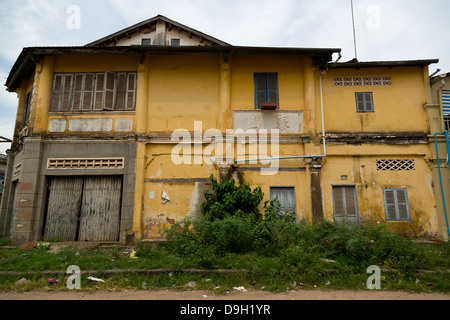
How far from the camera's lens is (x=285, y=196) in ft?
34.3

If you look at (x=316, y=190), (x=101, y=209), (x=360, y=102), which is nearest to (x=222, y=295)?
(x=316, y=190)

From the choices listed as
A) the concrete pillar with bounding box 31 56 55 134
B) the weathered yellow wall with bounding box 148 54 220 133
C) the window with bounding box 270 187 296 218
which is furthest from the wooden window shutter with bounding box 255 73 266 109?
the concrete pillar with bounding box 31 56 55 134

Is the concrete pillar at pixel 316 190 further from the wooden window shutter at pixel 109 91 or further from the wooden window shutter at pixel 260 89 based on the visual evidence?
the wooden window shutter at pixel 109 91

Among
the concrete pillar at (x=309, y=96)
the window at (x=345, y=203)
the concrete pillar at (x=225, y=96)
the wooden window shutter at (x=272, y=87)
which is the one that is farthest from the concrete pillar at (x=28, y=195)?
the window at (x=345, y=203)

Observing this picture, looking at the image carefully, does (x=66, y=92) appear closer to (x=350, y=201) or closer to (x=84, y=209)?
(x=84, y=209)

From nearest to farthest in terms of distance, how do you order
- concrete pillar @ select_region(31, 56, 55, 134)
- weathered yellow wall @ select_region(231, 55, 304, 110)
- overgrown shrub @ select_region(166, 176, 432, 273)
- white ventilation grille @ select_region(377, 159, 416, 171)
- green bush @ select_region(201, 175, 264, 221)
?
overgrown shrub @ select_region(166, 176, 432, 273)
green bush @ select_region(201, 175, 264, 221)
concrete pillar @ select_region(31, 56, 55, 134)
white ventilation grille @ select_region(377, 159, 416, 171)
weathered yellow wall @ select_region(231, 55, 304, 110)

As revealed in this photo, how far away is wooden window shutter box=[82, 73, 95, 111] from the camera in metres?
11.0

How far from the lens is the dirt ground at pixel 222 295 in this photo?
538 centimetres

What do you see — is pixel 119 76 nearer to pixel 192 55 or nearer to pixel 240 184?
pixel 192 55

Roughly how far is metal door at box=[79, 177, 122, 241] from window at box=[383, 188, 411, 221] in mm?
9461

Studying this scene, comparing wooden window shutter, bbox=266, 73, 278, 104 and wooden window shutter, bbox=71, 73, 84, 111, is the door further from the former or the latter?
wooden window shutter, bbox=71, 73, 84, 111

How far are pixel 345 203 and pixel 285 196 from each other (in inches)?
84.5

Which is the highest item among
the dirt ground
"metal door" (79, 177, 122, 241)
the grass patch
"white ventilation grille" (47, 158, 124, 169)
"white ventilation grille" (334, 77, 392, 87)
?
"white ventilation grille" (334, 77, 392, 87)

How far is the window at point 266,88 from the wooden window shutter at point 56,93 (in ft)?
24.4
